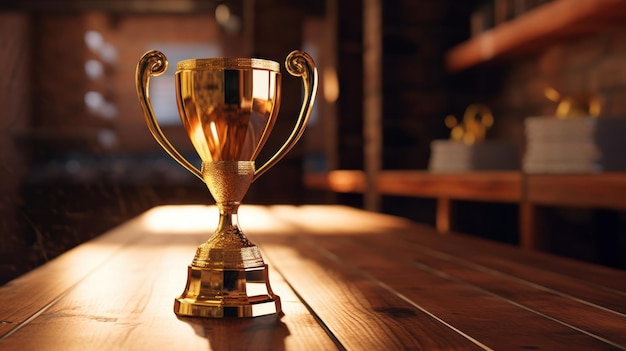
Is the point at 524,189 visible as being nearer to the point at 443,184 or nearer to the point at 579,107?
the point at 579,107

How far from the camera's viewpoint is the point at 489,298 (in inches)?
31.5

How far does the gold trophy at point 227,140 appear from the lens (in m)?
0.71

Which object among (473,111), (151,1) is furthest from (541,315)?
(151,1)

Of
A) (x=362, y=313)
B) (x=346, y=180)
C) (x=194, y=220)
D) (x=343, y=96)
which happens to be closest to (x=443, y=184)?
(x=194, y=220)

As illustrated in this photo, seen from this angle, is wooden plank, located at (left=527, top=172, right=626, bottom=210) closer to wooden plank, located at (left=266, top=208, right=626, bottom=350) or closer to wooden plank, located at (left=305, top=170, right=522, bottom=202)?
wooden plank, located at (left=305, top=170, right=522, bottom=202)

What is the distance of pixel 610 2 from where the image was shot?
2043mm

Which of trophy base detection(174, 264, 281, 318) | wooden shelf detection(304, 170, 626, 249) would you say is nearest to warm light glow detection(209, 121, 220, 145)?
trophy base detection(174, 264, 281, 318)

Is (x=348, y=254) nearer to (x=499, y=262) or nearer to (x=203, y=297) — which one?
(x=499, y=262)

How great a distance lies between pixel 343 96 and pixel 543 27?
1958mm

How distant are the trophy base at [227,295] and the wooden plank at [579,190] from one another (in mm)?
1236

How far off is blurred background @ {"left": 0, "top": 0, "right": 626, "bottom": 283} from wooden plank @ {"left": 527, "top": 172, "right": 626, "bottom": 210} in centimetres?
21

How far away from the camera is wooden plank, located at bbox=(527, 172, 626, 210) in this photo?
176cm

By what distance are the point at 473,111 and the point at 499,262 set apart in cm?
246

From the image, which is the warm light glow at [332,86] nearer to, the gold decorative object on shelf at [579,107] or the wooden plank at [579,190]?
the gold decorative object on shelf at [579,107]
